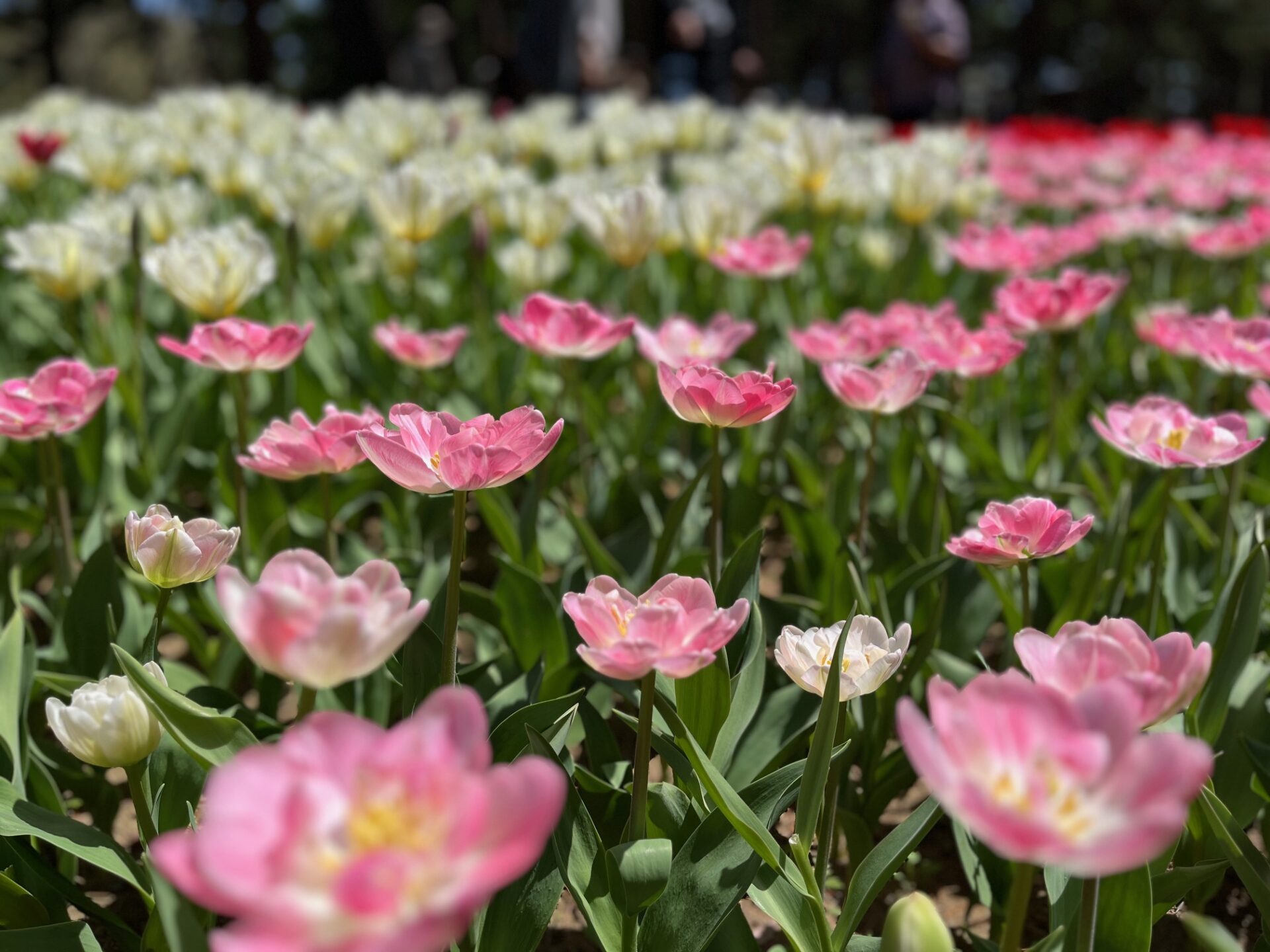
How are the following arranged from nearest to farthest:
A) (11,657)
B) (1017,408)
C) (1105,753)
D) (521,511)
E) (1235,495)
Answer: (1105,753) → (11,657) → (1235,495) → (521,511) → (1017,408)

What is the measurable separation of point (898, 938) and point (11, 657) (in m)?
1.08

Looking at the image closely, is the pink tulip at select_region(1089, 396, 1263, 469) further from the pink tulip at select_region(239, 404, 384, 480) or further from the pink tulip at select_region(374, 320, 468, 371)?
the pink tulip at select_region(374, 320, 468, 371)

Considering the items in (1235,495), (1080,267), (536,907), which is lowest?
(1080,267)

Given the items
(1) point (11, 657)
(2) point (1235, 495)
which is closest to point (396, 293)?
(1) point (11, 657)

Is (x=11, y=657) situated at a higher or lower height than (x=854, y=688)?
lower

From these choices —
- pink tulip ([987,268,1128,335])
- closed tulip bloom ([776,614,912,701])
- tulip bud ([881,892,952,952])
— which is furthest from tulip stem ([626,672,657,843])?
pink tulip ([987,268,1128,335])

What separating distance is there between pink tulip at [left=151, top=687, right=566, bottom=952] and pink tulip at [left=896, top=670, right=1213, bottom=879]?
235 mm

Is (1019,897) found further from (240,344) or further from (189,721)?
(240,344)

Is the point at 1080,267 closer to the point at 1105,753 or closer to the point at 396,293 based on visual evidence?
the point at 396,293

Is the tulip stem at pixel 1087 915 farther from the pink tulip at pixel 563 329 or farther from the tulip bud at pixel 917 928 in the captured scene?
the pink tulip at pixel 563 329

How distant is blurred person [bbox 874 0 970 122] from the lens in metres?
7.52

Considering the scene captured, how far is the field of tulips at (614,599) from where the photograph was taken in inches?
25.9

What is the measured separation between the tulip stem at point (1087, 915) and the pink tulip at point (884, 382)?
73 centimetres

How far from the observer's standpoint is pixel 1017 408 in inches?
111
